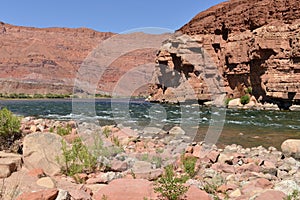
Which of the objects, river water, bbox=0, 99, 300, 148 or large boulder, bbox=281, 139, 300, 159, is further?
river water, bbox=0, 99, 300, 148

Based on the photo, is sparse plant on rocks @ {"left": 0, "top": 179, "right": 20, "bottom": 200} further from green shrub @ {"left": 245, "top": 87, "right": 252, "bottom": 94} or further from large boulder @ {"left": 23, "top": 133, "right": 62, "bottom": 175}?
green shrub @ {"left": 245, "top": 87, "right": 252, "bottom": 94}

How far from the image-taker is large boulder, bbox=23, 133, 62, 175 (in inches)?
188

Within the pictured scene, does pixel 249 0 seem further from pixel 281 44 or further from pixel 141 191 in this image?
pixel 141 191

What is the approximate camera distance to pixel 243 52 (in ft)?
137

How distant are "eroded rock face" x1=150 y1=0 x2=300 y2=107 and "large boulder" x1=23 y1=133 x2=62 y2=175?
33.6 metres

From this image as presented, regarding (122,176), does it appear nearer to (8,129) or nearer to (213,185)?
(213,185)

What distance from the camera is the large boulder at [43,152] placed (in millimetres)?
4777

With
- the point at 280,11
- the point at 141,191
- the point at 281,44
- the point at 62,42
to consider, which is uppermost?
the point at 62,42

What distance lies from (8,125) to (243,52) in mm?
40467

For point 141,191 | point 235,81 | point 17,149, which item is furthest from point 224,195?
point 235,81

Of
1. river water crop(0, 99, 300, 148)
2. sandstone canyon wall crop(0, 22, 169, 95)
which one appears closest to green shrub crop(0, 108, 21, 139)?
river water crop(0, 99, 300, 148)

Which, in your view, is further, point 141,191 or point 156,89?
point 156,89

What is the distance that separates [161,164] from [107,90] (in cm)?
11348

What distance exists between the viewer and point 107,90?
387 feet
